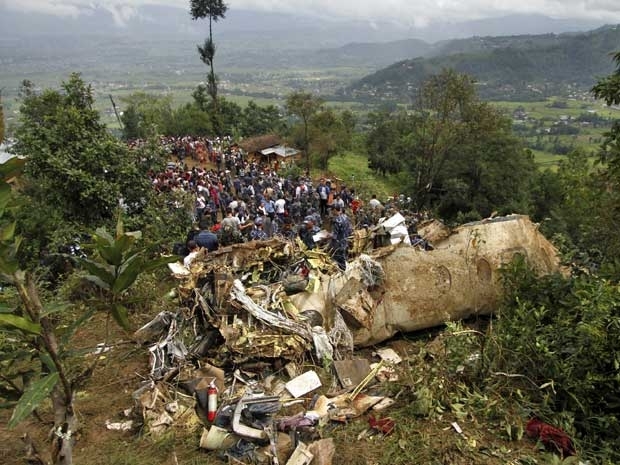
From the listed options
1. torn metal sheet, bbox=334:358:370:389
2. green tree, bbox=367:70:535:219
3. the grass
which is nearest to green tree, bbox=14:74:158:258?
torn metal sheet, bbox=334:358:370:389

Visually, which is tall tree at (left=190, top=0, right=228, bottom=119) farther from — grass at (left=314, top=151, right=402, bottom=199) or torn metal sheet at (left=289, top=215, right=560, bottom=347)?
torn metal sheet at (left=289, top=215, right=560, bottom=347)

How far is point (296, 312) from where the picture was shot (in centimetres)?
598

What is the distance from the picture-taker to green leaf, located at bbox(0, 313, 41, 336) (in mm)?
1897

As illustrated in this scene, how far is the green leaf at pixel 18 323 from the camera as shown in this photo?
1897 mm

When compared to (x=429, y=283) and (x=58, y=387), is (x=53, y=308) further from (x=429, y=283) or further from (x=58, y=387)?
(x=429, y=283)

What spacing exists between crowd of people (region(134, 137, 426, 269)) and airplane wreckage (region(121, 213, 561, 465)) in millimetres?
1039

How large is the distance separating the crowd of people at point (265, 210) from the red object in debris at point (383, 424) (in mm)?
3170

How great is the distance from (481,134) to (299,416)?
21.2m

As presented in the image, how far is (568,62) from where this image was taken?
198375 mm

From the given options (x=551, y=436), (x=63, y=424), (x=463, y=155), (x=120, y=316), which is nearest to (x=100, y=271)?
(x=120, y=316)

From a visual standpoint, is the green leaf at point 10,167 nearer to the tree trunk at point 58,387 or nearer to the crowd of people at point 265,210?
the tree trunk at point 58,387

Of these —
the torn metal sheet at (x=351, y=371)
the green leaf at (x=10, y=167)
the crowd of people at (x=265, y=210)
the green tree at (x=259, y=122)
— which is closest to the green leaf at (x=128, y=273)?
the green leaf at (x=10, y=167)

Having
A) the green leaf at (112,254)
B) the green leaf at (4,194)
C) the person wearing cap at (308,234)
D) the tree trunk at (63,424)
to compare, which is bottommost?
the person wearing cap at (308,234)

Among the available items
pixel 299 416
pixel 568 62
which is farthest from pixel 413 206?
pixel 568 62
